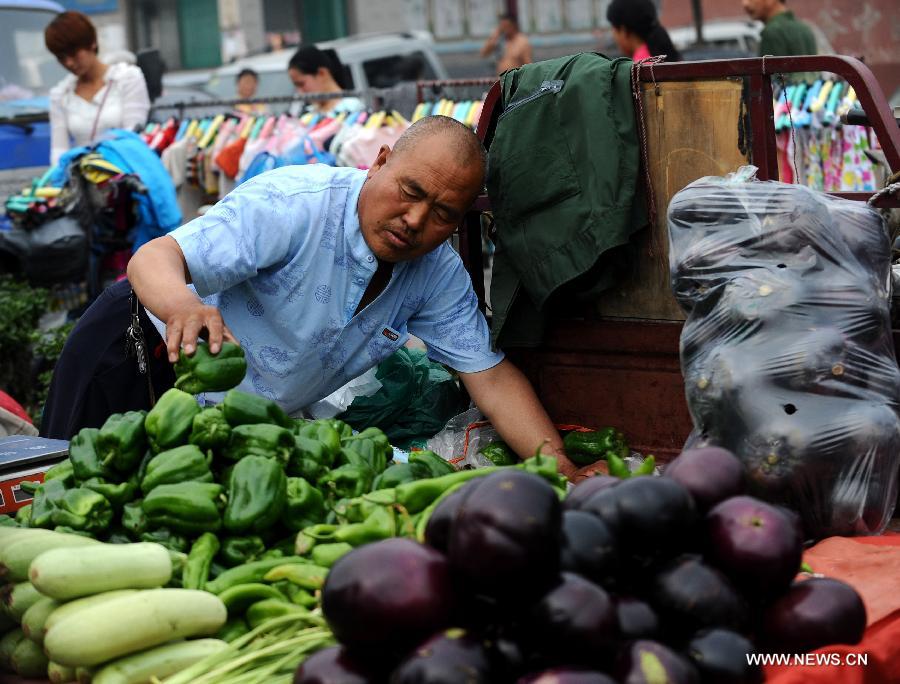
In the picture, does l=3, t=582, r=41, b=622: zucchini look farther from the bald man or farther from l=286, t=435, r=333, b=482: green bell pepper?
the bald man

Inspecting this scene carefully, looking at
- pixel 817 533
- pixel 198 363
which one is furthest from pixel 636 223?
pixel 198 363

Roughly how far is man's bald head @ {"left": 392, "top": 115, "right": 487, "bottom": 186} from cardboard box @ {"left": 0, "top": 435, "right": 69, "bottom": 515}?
4.17 ft

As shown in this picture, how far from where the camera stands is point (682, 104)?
134 inches

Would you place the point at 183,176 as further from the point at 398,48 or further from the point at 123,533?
the point at 123,533

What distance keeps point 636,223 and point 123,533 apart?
1.76 metres

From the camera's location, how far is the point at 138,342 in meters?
3.61

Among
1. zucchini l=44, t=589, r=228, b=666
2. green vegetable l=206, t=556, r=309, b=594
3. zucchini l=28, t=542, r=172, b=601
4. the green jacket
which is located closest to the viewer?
zucchini l=44, t=589, r=228, b=666

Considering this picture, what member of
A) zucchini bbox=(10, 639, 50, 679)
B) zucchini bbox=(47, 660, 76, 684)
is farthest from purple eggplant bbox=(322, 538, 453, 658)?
zucchini bbox=(10, 639, 50, 679)

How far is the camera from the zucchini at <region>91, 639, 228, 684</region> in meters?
1.98

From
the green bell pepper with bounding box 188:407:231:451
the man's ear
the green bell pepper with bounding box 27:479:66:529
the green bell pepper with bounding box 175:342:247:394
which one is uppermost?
the man's ear

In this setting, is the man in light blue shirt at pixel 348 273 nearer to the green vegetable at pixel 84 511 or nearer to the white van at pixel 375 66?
the green vegetable at pixel 84 511

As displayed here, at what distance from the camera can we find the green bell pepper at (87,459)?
254cm

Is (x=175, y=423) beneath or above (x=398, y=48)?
beneath

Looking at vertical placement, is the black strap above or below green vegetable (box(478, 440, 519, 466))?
→ above
